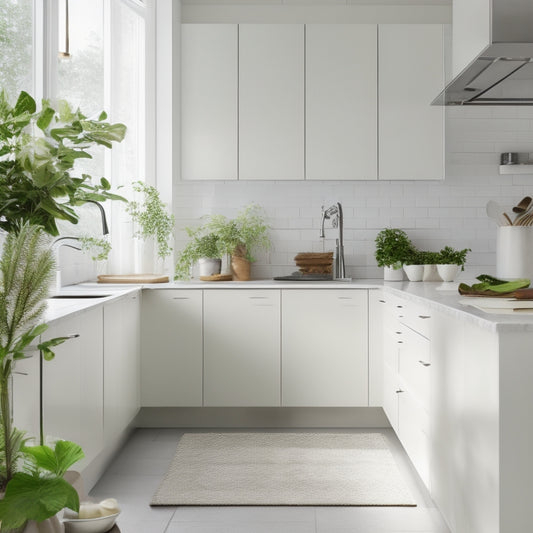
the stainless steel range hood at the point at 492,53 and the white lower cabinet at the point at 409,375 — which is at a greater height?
the stainless steel range hood at the point at 492,53

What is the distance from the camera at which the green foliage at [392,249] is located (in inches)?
186

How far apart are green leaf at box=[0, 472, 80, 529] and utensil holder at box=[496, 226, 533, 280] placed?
7.87 feet

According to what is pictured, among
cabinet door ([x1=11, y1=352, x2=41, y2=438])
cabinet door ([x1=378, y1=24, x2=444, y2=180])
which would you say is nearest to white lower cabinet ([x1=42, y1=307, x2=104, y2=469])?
cabinet door ([x1=11, y1=352, x2=41, y2=438])

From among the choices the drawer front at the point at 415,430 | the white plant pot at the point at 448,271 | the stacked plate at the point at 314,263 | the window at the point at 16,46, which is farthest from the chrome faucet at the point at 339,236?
the window at the point at 16,46

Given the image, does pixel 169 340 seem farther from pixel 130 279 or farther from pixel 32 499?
pixel 32 499

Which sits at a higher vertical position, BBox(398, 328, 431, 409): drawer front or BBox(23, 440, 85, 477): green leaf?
BBox(23, 440, 85, 477): green leaf

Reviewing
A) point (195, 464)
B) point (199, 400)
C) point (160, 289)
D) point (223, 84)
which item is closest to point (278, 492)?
point (195, 464)

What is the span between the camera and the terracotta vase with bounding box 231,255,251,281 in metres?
4.85

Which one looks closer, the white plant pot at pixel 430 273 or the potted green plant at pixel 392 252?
the white plant pot at pixel 430 273

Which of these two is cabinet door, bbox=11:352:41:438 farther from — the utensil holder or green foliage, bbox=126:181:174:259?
green foliage, bbox=126:181:174:259

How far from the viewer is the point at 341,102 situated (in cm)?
482

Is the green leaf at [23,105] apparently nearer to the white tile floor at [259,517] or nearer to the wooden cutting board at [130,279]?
the white tile floor at [259,517]

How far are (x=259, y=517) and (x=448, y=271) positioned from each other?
1784 millimetres

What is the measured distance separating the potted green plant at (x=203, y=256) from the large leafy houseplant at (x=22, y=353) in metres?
3.39
